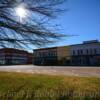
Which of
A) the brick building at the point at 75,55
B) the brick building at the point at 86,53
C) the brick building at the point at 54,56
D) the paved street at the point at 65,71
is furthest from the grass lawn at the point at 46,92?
the brick building at the point at 54,56

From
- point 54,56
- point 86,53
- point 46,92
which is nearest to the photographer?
point 46,92

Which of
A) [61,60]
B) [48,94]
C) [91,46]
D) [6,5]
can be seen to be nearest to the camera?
[6,5]

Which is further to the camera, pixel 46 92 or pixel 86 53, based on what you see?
pixel 86 53

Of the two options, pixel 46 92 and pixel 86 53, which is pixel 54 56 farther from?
pixel 46 92

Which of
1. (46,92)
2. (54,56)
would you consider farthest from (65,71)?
(54,56)

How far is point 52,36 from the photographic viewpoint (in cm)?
711

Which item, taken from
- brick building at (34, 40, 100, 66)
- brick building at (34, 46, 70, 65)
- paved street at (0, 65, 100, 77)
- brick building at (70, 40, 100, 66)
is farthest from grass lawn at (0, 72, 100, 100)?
brick building at (34, 46, 70, 65)

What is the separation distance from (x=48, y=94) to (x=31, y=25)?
273 cm

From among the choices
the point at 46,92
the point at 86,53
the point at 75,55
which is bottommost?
the point at 46,92

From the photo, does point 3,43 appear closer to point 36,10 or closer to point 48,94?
point 36,10

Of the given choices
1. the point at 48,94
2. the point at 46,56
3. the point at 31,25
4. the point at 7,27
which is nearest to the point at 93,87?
the point at 48,94

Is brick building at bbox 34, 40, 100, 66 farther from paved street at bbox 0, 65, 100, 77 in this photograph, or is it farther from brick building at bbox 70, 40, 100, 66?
paved street at bbox 0, 65, 100, 77

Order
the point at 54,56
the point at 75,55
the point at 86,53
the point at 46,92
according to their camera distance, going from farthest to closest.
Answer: the point at 54,56 < the point at 75,55 < the point at 86,53 < the point at 46,92

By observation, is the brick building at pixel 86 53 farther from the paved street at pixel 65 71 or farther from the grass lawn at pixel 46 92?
the grass lawn at pixel 46 92
